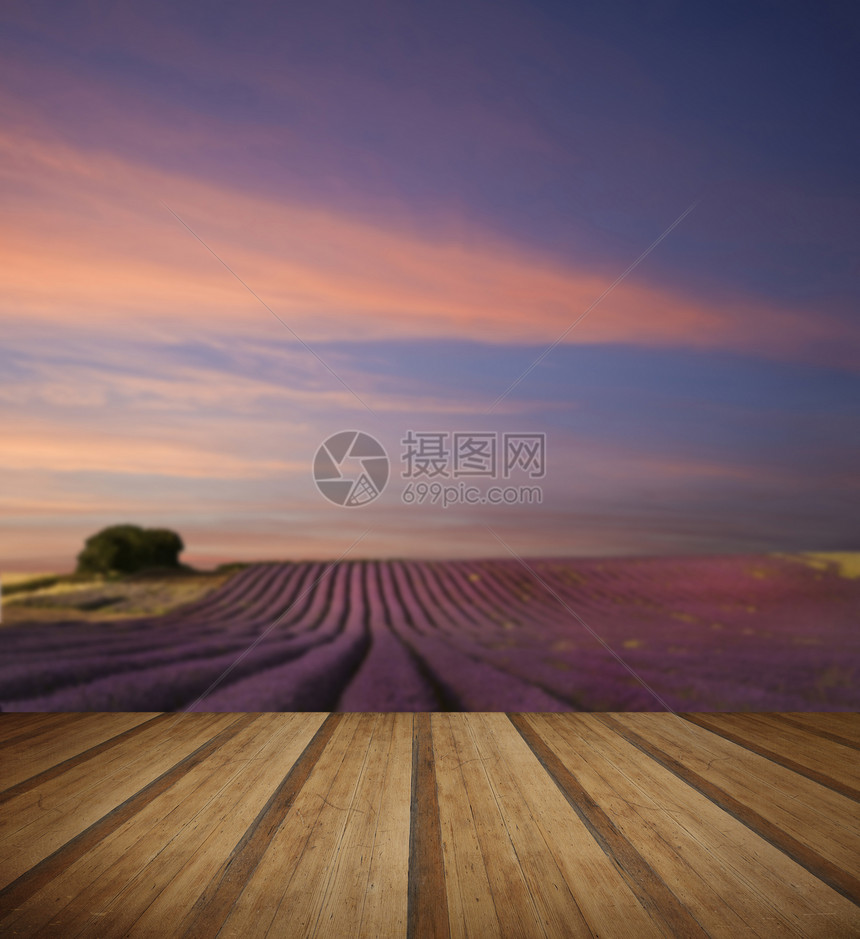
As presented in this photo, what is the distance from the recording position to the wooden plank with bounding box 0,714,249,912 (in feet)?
5.61

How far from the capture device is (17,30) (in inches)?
160

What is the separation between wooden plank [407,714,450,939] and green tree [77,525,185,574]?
241cm

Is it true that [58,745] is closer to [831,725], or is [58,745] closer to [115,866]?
[115,866]

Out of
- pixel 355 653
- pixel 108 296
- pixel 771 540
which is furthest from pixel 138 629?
pixel 771 540

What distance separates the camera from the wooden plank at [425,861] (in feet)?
4.98

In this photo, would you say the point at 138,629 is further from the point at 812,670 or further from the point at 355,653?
the point at 812,670

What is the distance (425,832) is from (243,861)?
21.4 inches

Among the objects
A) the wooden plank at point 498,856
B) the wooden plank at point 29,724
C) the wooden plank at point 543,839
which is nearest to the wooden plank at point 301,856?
the wooden plank at point 498,856

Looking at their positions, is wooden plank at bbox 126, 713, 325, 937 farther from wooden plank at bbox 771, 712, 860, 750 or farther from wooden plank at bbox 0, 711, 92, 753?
wooden plank at bbox 771, 712, 860, 750

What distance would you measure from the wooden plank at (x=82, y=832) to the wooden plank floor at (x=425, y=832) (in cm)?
1

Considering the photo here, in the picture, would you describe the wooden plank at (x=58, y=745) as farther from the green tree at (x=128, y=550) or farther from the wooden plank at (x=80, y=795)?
the green tree at (x=128, y=550)

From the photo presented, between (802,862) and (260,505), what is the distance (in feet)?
11.6

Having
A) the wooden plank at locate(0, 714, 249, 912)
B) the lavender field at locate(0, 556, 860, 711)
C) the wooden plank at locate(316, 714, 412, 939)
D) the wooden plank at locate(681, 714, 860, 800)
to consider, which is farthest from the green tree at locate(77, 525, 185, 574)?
the wooden plank at locate(681, 714, 860, 800)

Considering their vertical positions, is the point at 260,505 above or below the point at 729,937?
above
